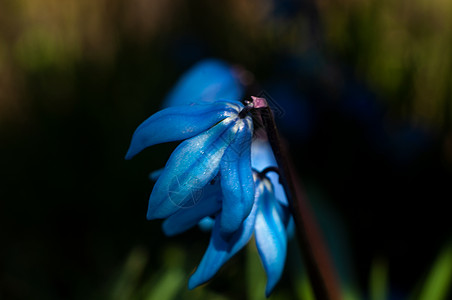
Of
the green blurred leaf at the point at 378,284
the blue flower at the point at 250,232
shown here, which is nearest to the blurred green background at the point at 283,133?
the green blurred leaf at the point at 378,284

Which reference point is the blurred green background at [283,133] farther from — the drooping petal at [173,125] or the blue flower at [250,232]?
the drooping petal at [173,125]

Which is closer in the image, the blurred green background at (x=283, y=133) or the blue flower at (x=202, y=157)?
the blue flower at (x=202, y=157)

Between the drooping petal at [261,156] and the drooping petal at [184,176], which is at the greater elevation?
the drooping petal at [184,176]

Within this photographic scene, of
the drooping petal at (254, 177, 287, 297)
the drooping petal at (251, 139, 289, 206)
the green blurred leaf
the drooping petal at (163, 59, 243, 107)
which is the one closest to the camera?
the drooping petal at (254, 177, 287, 297)

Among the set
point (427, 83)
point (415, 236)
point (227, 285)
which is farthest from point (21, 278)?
point (427, 83)

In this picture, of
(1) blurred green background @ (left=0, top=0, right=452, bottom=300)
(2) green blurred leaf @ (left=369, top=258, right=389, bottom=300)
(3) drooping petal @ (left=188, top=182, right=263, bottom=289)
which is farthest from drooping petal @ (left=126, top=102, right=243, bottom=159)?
(2) green blurred leaf @ (left=369, top=258, right=389, bottom=300)

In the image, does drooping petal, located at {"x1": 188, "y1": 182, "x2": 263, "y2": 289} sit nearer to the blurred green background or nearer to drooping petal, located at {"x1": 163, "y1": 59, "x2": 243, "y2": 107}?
drooping petal, located at {"x1": 163, "y1": 59, "x2": 243, "y2": 107}
